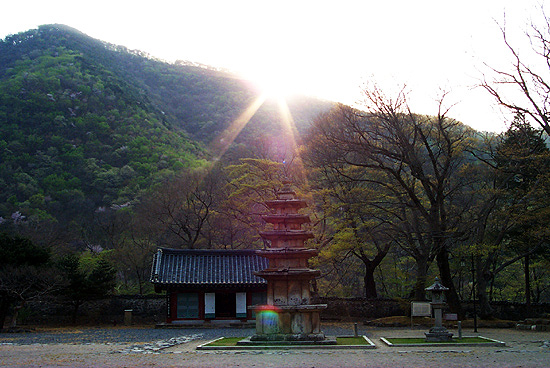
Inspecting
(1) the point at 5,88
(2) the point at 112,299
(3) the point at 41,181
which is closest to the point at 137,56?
(1) the point at 5,88

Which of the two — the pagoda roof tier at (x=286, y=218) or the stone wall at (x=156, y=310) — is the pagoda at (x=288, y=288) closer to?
the pagoda roof tier at (x=286, y=218)

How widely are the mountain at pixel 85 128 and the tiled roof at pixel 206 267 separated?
23152 mm

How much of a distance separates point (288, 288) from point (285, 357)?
469 centimetres

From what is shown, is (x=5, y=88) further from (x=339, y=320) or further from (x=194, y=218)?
(x=339, y=320)

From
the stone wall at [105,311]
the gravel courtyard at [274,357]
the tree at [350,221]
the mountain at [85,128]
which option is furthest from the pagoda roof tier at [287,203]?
the mountain at [85,128]

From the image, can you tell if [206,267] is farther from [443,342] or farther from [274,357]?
[274,357]

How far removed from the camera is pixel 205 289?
3081cm

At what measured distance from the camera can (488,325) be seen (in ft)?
88.8

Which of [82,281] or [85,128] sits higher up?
[85,128]

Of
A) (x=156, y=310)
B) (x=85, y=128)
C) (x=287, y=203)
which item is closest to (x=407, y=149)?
(x=287, y=203)

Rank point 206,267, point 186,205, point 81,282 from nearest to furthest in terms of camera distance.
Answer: point 81,282 → point 206,267 → point 186,205

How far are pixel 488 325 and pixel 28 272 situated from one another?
24.1 meters

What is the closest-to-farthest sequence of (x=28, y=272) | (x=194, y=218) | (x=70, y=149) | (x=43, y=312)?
1. (x=28, y=272)
2. (x=43, y=312)
3. (x=194, y=218)
4. (x=70, y=149)

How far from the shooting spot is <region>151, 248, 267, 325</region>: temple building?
1196 inches
